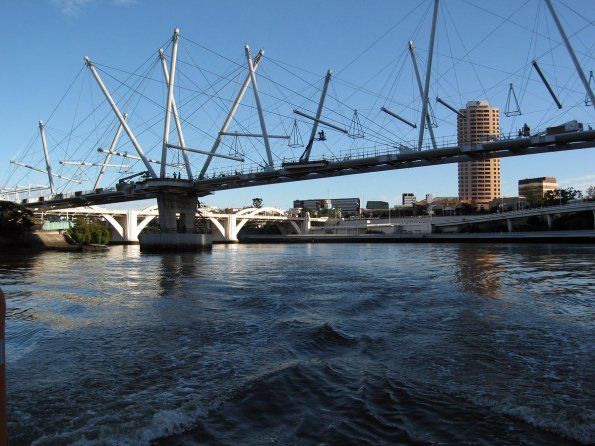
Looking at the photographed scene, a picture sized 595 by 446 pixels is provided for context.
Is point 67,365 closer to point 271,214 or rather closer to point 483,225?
point 483,225

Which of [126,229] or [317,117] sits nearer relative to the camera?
[317,117]

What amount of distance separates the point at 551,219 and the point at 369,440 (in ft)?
368

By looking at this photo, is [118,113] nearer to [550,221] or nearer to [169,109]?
[169,109]

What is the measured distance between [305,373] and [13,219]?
77.1 metres

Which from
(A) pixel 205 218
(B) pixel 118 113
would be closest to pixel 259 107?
(B) pixel 118 113

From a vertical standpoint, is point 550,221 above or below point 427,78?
below

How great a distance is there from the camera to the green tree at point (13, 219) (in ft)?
227

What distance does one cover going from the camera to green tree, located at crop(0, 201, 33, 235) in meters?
69.2

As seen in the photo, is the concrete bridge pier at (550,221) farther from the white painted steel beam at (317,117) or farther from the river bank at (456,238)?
the white painted steel beam at (317,117)

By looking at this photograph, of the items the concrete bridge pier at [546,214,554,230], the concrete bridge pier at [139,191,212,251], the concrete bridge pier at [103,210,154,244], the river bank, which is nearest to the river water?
the concrete bridge pier at [139,191,212,251]

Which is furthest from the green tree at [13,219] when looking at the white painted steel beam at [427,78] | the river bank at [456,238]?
the river bank at [456,238]

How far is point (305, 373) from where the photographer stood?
6992 millimetres

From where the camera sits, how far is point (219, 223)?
138625mm

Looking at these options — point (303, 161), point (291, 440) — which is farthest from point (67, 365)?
point (303, 161)
